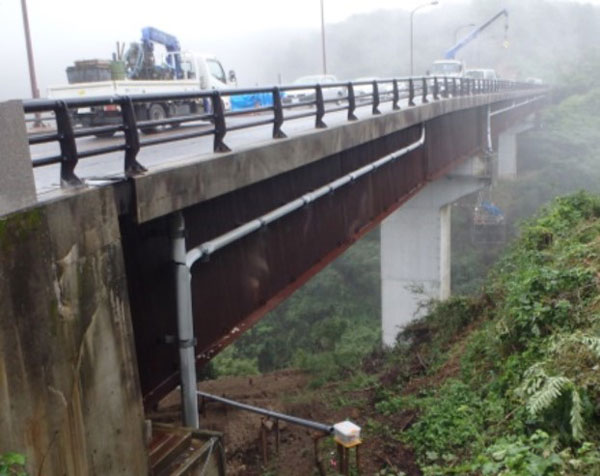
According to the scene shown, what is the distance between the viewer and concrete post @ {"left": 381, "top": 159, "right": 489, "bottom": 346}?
86.0 ft

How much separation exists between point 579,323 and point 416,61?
120 metres

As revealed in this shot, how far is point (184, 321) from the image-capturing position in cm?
626

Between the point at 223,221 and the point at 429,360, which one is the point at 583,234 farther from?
the point at 223,221

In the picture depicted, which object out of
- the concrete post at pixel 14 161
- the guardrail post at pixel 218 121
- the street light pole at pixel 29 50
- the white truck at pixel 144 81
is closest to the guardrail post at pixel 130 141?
the concrete post at pixel 14 161

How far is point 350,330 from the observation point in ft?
98.3

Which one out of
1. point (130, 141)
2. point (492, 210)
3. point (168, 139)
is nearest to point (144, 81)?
point (168, 139)

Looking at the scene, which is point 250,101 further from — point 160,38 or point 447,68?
point 447,68

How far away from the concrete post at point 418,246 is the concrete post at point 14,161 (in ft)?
73.7

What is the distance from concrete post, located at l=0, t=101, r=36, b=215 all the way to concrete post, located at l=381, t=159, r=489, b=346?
22.5 meters

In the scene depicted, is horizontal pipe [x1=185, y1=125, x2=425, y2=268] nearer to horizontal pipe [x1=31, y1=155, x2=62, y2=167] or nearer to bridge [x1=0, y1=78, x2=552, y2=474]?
bridge [x1=0, y1=78, x2=552, y2=474]

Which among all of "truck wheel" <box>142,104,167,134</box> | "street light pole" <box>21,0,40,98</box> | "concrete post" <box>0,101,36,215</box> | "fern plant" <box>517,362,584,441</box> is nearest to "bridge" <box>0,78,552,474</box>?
"concrete post" <box>0,101,36,215</box>

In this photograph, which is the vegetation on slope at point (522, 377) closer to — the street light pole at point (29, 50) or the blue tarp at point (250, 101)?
the blue tarp at point (250, 101)

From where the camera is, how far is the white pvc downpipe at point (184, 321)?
6.20 m

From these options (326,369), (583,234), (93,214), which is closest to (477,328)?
(583,234)
